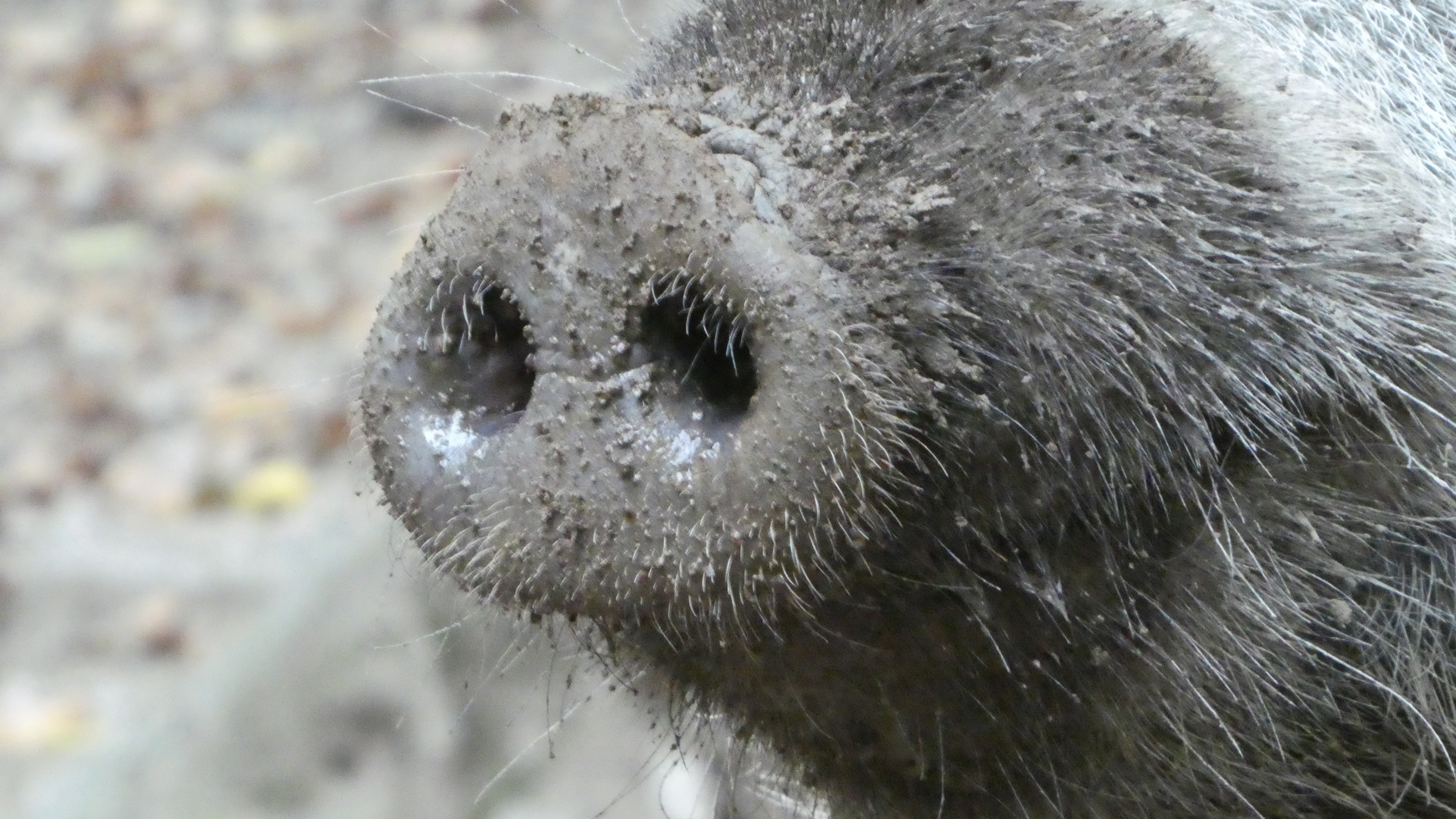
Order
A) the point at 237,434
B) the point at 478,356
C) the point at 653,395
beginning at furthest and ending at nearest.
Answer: the point at 237,434 < the point at 478,356 < the point at 653,395

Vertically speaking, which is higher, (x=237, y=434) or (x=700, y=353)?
(x=700, y=353)

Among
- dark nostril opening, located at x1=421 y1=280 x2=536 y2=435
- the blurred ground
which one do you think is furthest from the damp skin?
the blurred ground

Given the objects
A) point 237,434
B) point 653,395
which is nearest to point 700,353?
point 653,395

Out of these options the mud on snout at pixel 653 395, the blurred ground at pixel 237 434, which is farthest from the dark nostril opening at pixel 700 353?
the blurred ground at pixel 237 434

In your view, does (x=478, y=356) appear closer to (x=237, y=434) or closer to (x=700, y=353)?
(x=700, y=353)

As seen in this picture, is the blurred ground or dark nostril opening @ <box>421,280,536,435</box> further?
the blurred ground

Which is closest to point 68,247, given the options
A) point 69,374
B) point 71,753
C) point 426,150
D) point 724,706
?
point 69,374

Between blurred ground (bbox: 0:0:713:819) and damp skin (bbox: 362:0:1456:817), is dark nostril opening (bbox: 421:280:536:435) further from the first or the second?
blurred ground (bbox: 0:0:713:819)

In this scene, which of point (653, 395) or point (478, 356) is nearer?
point (653, 395)
